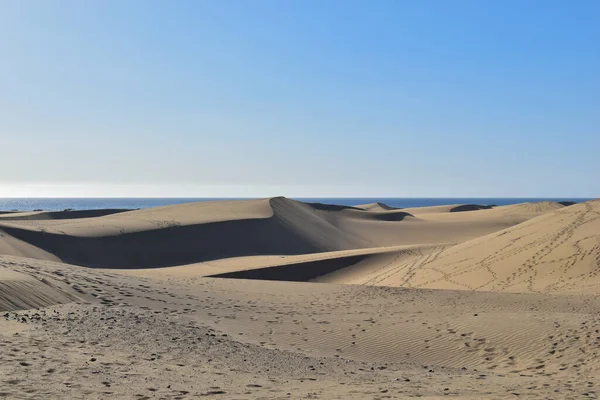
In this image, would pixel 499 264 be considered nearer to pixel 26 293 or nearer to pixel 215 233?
pixel 26 293

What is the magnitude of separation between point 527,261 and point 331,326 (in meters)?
11.3

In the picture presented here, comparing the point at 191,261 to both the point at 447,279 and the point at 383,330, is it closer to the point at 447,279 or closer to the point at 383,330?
the point at 447,279

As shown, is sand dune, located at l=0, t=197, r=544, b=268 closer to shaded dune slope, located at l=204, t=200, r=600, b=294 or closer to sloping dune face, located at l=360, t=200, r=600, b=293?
shaded dune slope, located at l=204, t=200, r=600, b=294

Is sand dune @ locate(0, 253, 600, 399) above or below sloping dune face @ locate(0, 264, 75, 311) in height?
below

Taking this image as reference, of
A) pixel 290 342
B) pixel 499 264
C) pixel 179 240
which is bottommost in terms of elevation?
pixel 290 342

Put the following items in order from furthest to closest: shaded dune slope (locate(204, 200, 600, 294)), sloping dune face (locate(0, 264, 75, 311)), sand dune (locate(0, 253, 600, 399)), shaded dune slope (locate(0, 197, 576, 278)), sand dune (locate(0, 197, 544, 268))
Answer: sand dune (locate(0, 197, 544, 268))
shaded dune slope (locate(0, 197, 576, 278))
shaded dune slope (locate(204, 200, 600, 294))
sloping dune face (locate(0, 264, 75, 311))
sand dune (locate(0, 253, 600, 399))

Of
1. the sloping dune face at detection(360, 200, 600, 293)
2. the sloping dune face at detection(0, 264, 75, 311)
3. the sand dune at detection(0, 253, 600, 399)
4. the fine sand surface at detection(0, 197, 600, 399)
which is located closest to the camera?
the sand dune at detection(0, 253, 600, 399)

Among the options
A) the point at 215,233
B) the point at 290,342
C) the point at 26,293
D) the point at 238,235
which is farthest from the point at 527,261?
the point at 215,233

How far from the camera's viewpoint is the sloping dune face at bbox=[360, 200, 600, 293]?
715 inches

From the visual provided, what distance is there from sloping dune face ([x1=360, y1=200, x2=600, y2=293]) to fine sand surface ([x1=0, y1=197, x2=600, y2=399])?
0.28ft

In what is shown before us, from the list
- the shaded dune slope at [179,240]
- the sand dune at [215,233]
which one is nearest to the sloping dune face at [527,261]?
the shaded dune slope at [179,240]

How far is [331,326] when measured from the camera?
1170 centimetres

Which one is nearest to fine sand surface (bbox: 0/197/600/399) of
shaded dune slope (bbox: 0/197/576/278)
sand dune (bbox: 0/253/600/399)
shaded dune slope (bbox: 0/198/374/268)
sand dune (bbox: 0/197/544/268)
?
sand dune (bbox: 0/253/600/399)

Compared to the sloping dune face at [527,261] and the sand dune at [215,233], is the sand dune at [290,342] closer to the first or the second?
the sloping dune face at [527,261]
